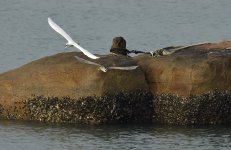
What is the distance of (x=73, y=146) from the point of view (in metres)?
26.3

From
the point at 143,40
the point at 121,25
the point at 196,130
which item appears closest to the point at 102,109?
the point at 196,130

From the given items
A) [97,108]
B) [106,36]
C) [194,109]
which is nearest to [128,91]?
[97,108]

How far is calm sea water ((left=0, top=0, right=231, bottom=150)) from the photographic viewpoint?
1062 inches

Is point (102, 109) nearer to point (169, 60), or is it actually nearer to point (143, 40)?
point (169, 60)

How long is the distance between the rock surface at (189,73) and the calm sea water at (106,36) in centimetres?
103

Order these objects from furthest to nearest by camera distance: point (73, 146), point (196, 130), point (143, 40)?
point (143, 40)
point (196, 130)
point (73, 146)

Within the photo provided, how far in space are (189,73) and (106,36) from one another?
18.5m

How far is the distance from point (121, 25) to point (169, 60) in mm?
21890

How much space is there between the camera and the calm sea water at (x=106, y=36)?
88.5 feet

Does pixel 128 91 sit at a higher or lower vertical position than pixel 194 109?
higher

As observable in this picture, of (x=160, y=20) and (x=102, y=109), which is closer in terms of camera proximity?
(x=102, y=109)

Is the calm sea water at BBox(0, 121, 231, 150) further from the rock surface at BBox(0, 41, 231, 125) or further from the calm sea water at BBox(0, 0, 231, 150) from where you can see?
the rock surface at BBox(0, 41, 231, 125)

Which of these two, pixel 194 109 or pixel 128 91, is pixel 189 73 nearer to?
pixel 194 109

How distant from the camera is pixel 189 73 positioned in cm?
2806
